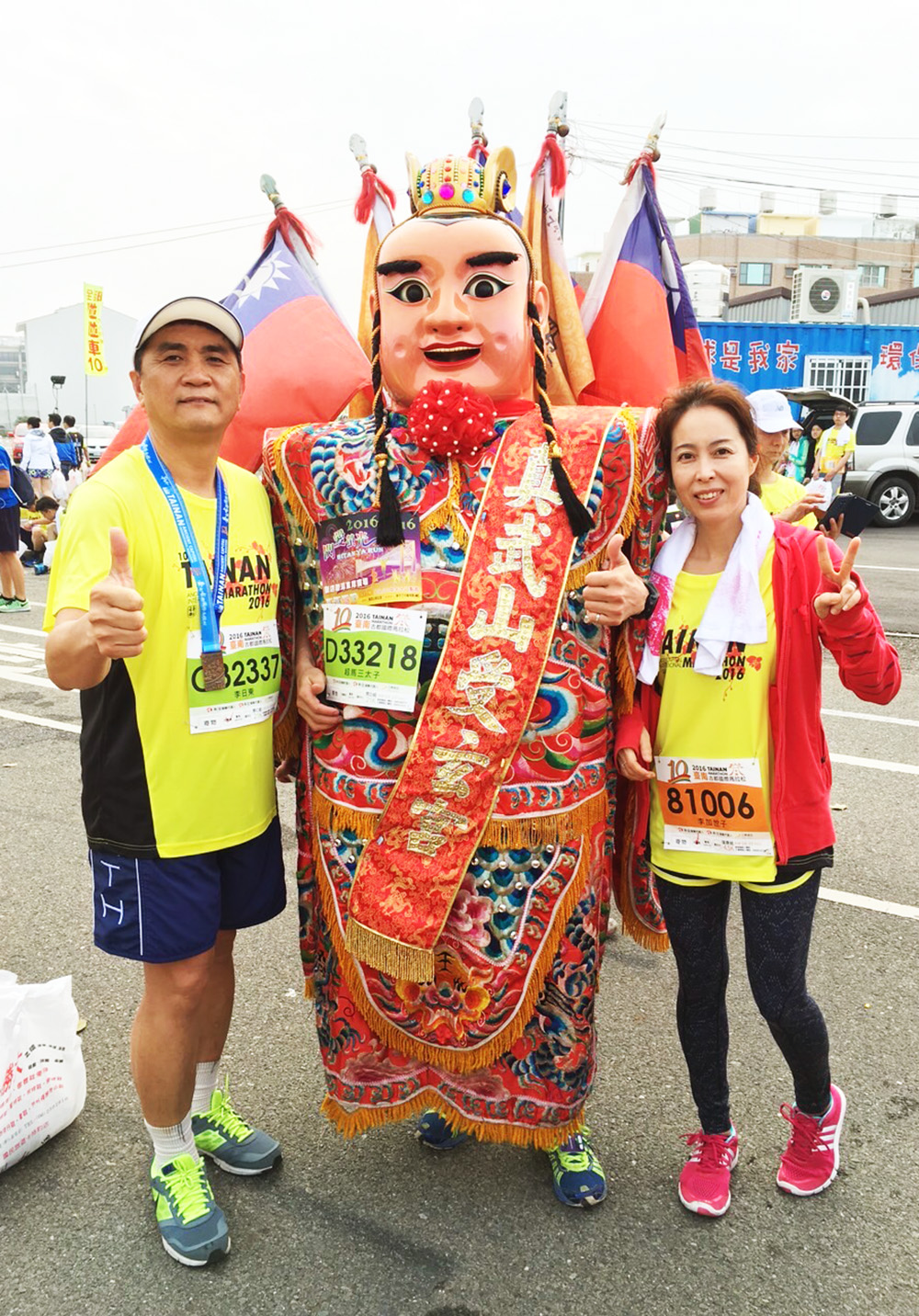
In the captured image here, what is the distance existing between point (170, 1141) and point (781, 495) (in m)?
3.45

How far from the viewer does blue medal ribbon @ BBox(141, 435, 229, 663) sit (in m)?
1.92

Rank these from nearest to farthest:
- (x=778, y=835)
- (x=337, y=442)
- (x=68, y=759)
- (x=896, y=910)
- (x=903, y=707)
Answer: (x=778, y=835) → (x=337, y=442) → (x=896, y=910) → (x=68, y=759) → (x=903, y=707)

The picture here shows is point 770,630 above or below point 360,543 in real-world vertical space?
below

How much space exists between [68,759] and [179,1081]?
3526 millimetres

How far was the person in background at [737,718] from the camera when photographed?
1.96m

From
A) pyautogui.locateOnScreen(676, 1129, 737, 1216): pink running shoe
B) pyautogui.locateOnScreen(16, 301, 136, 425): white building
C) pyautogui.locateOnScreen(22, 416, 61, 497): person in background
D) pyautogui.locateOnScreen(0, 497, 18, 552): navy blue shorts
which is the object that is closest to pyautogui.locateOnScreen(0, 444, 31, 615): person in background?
pyautogui.locateOnScreen(0, 497, 18, 552): navy blue shorts

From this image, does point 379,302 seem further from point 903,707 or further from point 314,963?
point 903,707

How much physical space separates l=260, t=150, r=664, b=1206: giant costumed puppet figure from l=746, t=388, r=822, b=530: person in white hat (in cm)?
189

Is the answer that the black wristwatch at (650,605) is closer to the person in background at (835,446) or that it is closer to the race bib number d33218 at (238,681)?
the race bib number d33218 at (238,681)

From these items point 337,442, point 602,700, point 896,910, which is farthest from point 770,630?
point 896,910

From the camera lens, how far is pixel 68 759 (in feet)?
17.2

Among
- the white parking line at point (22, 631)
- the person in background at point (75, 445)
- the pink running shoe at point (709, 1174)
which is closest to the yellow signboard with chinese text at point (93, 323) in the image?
the person in background at point (75, 445)

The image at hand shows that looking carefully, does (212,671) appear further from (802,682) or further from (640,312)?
(640,312)

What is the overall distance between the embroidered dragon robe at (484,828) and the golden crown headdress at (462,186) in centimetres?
48
